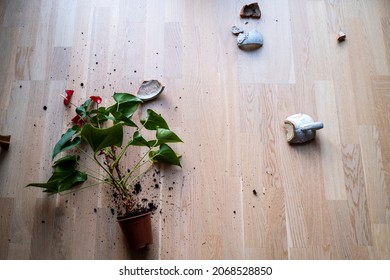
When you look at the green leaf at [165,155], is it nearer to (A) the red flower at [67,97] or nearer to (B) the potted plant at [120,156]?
(B) the potted plant at [120,156]

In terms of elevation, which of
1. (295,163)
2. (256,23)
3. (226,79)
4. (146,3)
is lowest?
(295,163)

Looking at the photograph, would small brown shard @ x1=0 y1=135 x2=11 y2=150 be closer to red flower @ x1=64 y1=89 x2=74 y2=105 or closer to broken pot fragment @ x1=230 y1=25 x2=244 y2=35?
red flower @ x1=64 y1=89 x2=74 y2=105

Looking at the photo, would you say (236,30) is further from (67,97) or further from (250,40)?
(67,97)

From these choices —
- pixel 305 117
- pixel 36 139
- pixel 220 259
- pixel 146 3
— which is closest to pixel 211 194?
pixel 220 259

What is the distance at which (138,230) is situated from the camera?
134 centimetres

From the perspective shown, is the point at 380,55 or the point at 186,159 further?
the point at 380,55

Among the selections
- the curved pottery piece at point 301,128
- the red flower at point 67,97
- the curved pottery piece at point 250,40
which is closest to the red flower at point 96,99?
the red flower at point 67,97

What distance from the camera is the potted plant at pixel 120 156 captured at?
135 centimetres

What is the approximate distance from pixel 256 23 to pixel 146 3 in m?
0.51

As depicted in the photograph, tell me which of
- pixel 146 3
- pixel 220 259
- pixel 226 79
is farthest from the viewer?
pixel 146 3

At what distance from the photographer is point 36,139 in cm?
156

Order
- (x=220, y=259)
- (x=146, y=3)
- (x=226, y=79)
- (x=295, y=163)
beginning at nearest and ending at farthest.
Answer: (x=220, y=259), (x=295, y=163), (x=226, y=79), (x=146, y=3)

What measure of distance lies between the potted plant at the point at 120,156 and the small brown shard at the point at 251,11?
25.8 inches

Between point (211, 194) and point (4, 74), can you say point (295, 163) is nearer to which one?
point (211, 194)
